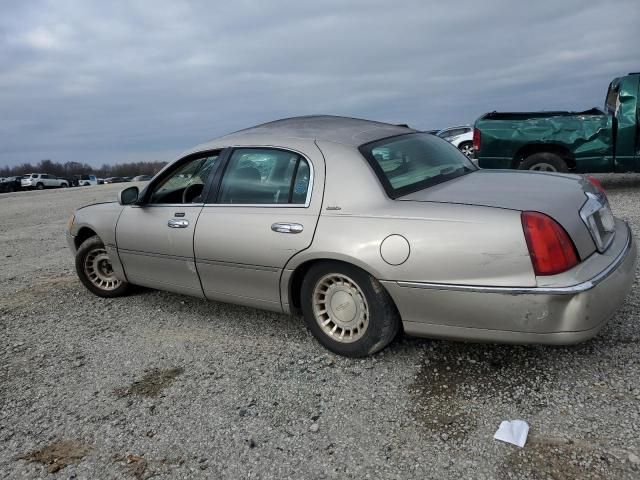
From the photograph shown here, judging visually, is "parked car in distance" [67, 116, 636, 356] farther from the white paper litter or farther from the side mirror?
the white paper litter

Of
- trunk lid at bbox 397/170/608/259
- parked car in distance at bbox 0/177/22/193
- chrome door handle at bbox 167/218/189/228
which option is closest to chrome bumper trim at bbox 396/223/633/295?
trunk lid at bbox 397/170/608/259

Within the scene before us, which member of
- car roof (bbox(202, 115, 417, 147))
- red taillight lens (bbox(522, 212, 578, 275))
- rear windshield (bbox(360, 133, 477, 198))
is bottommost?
red taillight lens (bbox(522, 212, 578, 275))

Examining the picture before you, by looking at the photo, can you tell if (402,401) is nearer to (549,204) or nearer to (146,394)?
(549,204)

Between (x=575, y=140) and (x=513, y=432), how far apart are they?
7514 mm

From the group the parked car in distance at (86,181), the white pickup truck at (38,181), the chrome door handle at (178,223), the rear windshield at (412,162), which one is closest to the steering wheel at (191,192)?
the chrome door handle at (178,223)

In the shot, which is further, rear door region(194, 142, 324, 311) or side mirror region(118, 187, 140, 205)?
side mirror region(118, 187, 140, 205)

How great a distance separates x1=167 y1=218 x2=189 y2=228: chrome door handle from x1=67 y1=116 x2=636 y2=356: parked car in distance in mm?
22

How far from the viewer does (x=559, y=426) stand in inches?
97.0

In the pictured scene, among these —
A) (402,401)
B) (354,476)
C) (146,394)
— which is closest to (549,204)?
(402,401)

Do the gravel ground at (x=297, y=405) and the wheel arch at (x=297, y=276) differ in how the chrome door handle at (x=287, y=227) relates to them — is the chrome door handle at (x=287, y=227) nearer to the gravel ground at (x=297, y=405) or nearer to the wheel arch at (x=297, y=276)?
the wheel arch at (x=297, y=276)

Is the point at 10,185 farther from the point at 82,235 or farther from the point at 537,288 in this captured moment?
the point at 537,288

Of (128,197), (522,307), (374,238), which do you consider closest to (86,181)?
(128,197)

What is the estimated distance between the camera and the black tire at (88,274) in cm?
484

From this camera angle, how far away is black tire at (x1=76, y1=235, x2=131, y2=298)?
4844 mm
